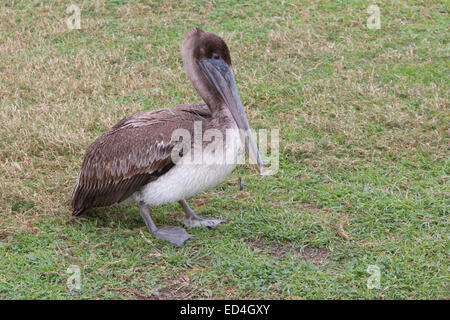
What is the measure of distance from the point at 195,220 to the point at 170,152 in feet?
2.37

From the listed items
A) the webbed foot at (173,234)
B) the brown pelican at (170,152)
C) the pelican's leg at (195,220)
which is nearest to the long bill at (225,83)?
the brown pelican at (170,152)

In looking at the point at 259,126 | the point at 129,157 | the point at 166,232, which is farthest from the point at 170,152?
the point at 259,126

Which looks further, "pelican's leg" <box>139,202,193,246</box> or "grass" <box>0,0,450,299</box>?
"pelican's leg" <box>139,202,193,246</box>

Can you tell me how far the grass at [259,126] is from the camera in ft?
13.9

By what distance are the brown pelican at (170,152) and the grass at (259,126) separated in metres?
0.28

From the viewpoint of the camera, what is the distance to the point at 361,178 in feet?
18.0

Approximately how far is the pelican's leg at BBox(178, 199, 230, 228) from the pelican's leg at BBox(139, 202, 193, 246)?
0.17m

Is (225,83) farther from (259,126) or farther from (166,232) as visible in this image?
(259,126)

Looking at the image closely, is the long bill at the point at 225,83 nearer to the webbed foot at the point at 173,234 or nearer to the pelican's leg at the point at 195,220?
the pelican's leg at the point at 195,220

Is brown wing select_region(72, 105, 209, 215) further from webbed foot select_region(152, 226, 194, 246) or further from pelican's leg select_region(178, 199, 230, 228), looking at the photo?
pelican's leg select_region(178, 199, 230, 228)

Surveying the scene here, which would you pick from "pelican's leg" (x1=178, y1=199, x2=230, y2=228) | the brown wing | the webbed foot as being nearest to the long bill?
the brown wing

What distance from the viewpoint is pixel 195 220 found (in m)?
4.89

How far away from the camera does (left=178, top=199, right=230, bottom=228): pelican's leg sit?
4.86m

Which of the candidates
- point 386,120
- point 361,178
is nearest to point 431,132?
point 386,120
